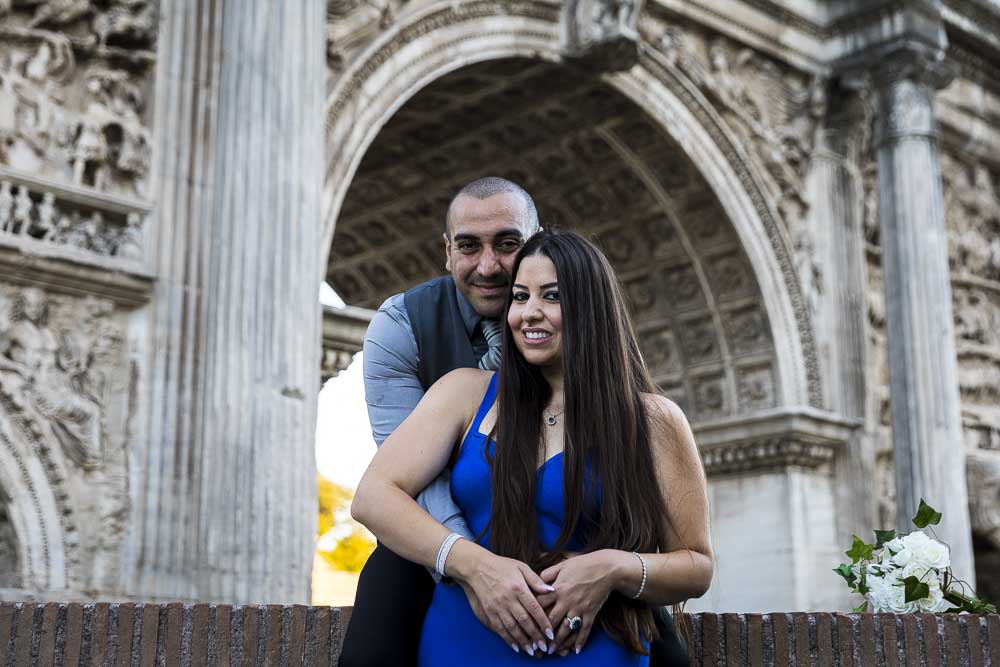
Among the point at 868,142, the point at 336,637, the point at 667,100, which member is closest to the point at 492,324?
the point at 336,637

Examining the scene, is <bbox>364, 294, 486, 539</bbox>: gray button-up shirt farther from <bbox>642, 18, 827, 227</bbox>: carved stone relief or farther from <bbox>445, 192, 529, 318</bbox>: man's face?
<bbox>642, 18, 827, 227</bbox>: carved stone relief

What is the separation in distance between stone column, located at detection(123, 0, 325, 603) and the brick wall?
213 inches

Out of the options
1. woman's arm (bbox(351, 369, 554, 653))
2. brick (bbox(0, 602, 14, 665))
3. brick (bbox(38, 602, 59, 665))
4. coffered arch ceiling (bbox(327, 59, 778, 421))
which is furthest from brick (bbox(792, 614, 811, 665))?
coffered arch ceiling (bbox(327, 59, 778, 421))

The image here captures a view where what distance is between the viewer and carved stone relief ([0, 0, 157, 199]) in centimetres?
911

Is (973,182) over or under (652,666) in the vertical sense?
over

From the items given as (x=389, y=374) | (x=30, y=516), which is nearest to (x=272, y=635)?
(x=389, y=374)

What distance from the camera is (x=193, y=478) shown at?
9117mm

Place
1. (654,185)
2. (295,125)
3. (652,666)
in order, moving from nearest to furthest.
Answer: (652,666)
(295,125)
(654,185)

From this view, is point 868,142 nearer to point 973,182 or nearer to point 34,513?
point 973,182

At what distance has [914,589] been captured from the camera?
403 centimetres

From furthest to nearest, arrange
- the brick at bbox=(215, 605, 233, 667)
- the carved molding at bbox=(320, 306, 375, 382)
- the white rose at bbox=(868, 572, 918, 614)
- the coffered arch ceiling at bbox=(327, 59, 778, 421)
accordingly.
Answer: the coffered arch ceiling at bbox=(327, 59, 778, 421) < the carved molding at bbox=(320, 306, 375, 382) < the white rose at bbox=(868, 572, 918, 614) < the brick at bbox=(215, 605, 233, 667)

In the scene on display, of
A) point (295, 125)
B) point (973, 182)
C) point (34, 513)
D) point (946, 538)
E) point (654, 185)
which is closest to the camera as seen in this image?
point (34, 513)

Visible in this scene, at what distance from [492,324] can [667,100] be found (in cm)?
1193

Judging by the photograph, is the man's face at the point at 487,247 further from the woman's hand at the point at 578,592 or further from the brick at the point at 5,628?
the brick at the point at 5,628
